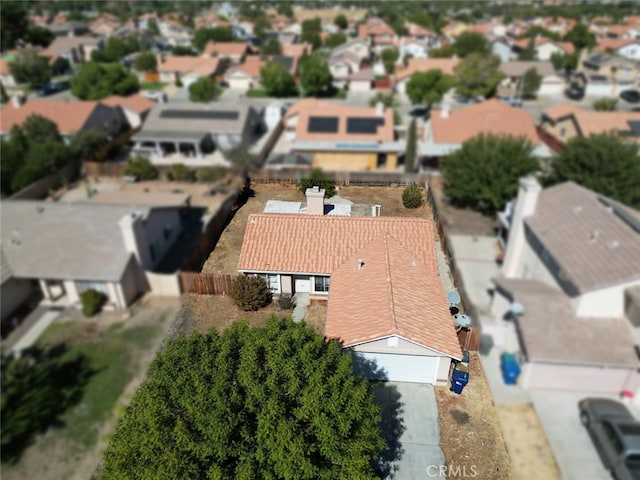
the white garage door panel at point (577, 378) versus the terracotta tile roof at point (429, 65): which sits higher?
the terracotta tile roof at point (429, 65)

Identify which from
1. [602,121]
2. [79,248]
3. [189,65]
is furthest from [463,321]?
[189,65]

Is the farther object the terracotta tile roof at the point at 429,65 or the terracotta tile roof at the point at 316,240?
the terracotta tile roof at the point at 429,65

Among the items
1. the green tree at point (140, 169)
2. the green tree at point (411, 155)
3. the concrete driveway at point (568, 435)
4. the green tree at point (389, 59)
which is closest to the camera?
the concrete driveway at point (568, 435)

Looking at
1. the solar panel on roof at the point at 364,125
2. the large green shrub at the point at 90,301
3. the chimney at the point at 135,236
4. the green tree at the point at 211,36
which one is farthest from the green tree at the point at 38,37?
the large green shrub at the point at 90,301

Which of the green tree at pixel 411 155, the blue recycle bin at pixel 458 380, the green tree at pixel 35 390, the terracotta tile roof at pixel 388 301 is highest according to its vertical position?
the terracotta tile roof at pixel 388 301

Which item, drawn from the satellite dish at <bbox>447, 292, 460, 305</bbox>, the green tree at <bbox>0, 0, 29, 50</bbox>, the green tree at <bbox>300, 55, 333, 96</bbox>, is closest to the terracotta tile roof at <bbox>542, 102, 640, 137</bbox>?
→ the green tree at <bbox>300, 55, 333, 96</bbox>

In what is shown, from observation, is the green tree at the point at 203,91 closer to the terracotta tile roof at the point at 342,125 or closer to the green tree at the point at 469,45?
the terracotta tile roof at the point at 342,125

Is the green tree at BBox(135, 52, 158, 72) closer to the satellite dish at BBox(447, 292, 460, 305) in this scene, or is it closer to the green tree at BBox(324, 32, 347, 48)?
the green tree at BBox(324, 32, 347, 48)

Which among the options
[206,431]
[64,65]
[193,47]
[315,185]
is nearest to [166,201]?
[315,185]
